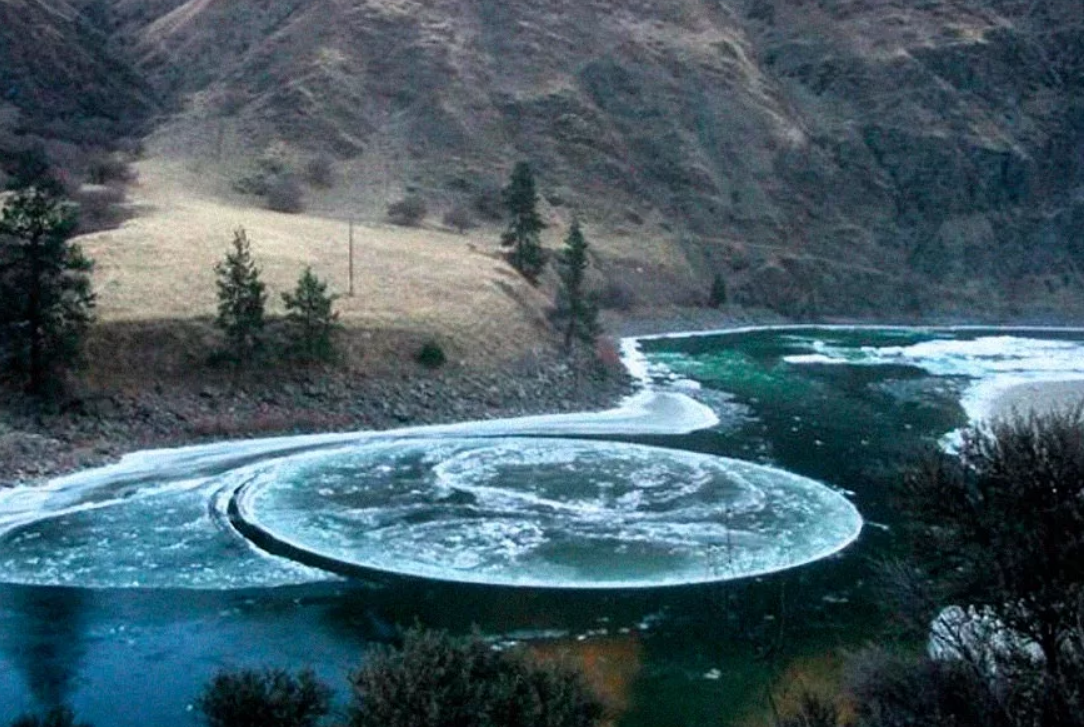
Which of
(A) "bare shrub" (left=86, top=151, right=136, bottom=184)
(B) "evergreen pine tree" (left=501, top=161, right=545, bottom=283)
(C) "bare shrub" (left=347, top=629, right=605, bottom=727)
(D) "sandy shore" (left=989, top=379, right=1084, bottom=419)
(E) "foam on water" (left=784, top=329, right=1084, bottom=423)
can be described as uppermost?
(A) "bare shrub" (left=86, top=151, right=136, bottom=184)

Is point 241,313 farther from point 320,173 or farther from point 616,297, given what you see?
point 320,173

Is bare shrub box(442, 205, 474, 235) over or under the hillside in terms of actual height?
under

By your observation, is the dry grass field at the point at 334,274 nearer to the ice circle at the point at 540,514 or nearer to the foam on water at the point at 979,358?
the ice circle at the point at 540,514

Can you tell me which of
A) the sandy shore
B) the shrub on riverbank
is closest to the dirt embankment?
the sandy shore

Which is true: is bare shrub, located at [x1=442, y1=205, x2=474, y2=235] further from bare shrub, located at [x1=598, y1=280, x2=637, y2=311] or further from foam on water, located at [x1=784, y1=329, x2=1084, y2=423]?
foam on water, located at [x1=784, y1=329, x2=1084, y2=423]

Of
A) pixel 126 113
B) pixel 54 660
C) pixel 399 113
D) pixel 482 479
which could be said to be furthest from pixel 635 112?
pixel 54 660

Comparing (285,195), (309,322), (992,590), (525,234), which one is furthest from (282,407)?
(992,590)
